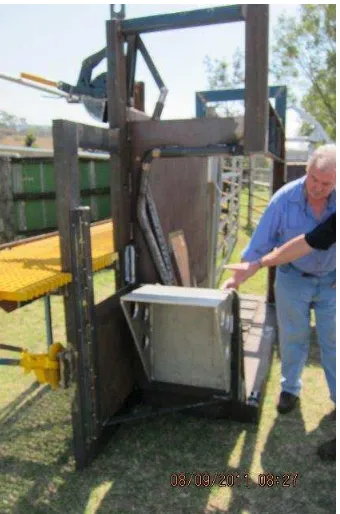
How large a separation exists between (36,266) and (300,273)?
5.65ft

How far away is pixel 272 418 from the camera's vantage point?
10.6 ft

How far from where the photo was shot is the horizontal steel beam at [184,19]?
2.57 m

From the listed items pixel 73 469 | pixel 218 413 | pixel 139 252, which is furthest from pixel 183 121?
pixel 73 469

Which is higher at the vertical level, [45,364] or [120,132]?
[120,132]

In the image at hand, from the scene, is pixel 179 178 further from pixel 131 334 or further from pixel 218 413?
pixel 218 413

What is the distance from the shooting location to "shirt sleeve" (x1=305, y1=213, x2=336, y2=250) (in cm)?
257

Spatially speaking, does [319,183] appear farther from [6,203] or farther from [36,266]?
[6,203]

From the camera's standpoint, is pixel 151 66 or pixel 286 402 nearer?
pixel 151 66

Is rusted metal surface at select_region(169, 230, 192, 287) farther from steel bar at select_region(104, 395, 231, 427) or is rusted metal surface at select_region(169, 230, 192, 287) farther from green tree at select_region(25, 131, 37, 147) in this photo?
green tree at select_region(25, 131, 37, 147)

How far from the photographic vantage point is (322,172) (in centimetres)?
267

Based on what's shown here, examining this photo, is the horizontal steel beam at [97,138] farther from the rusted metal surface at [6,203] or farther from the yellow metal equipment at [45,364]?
the rusted metal surface at [6,203]

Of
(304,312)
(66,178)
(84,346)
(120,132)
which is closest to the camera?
(66,178)

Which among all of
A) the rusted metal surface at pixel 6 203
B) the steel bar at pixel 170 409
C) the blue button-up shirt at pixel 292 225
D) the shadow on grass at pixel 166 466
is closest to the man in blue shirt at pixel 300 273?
the blue button-up shirt at pixel 292 225

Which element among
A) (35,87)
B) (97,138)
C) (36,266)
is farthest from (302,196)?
(35,87)
